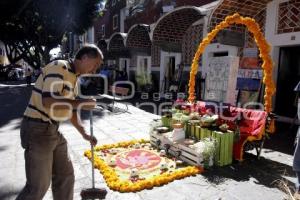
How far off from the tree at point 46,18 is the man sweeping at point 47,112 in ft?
74.1

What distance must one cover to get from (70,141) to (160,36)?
27.5 ft

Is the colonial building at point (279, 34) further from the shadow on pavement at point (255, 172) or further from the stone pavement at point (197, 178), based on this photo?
the shadow on pavement at point (255, 172)

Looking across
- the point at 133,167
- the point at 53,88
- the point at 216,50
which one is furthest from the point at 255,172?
the point at 216,50

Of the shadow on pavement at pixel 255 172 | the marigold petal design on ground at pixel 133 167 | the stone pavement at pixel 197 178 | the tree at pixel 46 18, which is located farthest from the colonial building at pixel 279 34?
the tree at pixel 46 18

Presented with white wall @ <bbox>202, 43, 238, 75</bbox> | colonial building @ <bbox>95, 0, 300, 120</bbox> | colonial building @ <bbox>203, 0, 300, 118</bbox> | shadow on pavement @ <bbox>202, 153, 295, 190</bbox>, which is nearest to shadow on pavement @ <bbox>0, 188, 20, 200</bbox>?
shadow on pavement @ <bbox>202, 153, 295, 190</bbox>

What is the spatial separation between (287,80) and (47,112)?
8.71 m

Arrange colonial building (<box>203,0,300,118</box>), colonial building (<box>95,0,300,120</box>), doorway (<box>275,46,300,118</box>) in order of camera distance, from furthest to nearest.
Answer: doorway (<box>275,46,300,118</box>)
colonial building (<box>95,0,300,120</box>)
colonial building (<box>203,0,300,118</box>)

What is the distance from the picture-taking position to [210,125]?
19.0ft

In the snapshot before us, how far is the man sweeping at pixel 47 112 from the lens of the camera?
2.75 meters

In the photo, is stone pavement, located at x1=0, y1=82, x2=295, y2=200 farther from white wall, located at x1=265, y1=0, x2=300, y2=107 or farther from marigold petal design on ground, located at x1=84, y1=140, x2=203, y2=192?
white wall, located at x1=265, y1=0, x2=300, y2=107

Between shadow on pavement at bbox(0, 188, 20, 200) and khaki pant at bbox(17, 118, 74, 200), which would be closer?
khaki pant at bbox(17, 118, 74, 200)

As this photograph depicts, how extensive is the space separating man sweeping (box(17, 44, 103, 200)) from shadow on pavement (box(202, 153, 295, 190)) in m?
2.83

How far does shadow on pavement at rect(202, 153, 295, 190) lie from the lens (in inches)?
189

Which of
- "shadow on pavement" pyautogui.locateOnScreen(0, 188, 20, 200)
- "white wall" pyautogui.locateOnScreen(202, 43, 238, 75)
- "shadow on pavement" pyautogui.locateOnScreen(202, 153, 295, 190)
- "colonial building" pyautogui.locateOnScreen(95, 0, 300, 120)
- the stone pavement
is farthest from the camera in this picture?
"white wall" pyautogui.locateOnScreen(202, 43, 238, 75)
